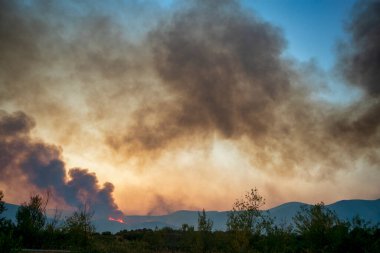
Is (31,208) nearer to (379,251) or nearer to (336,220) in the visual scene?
(336,220)

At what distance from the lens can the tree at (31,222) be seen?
125 ft

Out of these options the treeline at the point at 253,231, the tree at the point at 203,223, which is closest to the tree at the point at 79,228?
the treeline at the point at 253,231

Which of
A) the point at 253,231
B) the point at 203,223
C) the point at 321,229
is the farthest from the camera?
the point at 203,223

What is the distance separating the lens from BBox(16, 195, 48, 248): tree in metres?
38.2

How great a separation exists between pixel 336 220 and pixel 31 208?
121 ft

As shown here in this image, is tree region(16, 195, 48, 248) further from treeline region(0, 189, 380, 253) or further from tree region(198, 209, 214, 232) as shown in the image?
tree region(198, 209, 214, 232)

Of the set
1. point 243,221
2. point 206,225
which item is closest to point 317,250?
point 243,221

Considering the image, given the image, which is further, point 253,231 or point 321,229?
point 253,231

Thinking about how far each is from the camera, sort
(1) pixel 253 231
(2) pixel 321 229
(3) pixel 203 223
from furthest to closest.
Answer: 1. (3) pixel 203 223
2. (1) pixel 253 231
3. (2) pixel 321 229

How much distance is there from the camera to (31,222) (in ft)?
129

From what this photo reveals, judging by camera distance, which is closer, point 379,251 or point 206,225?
point 379,251

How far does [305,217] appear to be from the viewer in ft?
128

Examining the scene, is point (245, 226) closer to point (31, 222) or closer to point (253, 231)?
point (253, 231)

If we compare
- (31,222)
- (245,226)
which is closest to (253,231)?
(245,226)
